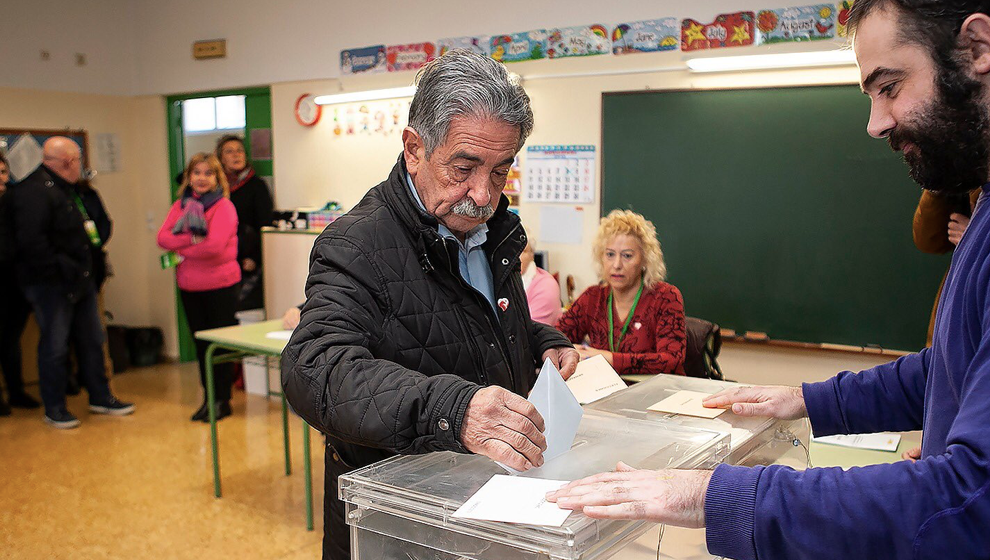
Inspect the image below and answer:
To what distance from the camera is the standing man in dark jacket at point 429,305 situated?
46.1 inches

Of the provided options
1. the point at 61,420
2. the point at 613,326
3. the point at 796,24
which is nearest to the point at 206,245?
the point at 61,420

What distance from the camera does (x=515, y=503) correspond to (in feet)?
3.54

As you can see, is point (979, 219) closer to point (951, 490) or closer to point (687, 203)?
point (951, 490)

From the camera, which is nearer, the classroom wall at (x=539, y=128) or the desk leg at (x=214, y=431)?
the desk leg at (x=214, y=431)

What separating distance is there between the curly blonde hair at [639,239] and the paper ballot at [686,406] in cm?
193

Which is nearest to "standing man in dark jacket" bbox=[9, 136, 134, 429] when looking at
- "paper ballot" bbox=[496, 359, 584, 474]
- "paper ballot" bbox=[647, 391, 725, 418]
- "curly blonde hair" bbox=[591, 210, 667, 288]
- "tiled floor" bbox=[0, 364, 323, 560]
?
"tiled floor" bbox=[0, 364, 323, 560]

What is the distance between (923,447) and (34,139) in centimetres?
706

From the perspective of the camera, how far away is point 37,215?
16.9 ft

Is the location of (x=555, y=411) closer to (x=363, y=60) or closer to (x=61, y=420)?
(x=363, y=60)

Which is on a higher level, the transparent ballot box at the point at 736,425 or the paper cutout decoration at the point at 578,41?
the paper cutout decoration at the point at 578,41

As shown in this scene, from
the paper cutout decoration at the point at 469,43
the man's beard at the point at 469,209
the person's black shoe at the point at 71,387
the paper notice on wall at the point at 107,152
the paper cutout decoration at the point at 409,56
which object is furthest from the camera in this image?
the paper notice on wall at the point at 107,152

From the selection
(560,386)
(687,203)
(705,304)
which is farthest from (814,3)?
(560,386)

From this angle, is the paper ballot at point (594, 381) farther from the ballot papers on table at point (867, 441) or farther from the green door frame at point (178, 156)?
the green door frame at point (178, 156)

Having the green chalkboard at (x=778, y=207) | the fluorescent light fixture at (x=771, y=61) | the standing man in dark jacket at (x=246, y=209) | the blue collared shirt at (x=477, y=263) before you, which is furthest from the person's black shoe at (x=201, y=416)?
the blue collared shirt at (x=477, y=263)
